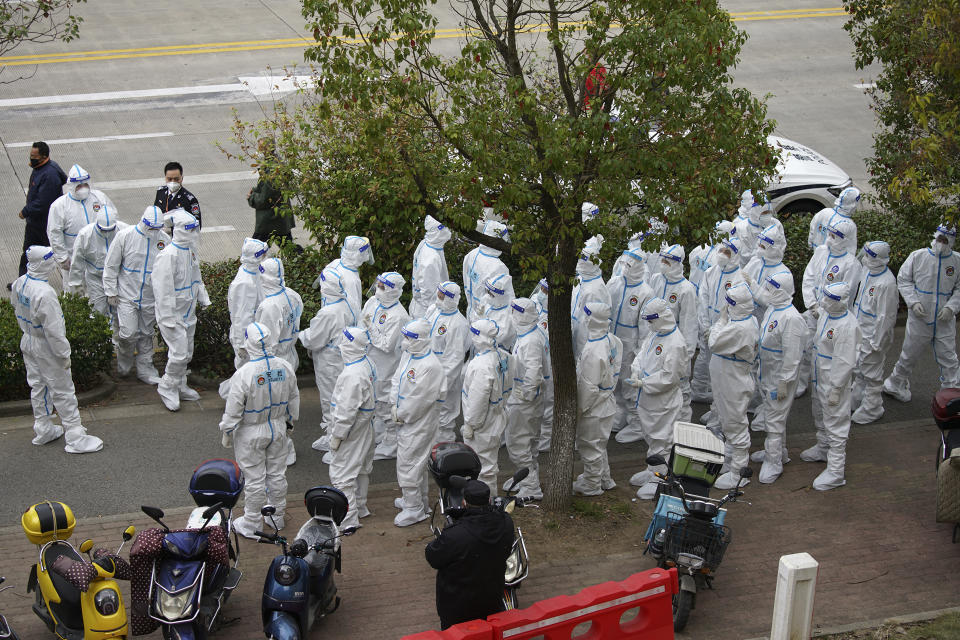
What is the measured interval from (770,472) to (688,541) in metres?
2.78

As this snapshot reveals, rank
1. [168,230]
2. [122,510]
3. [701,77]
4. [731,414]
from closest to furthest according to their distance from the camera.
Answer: [701,77]
[122,510]
[731,414]
[168,230]

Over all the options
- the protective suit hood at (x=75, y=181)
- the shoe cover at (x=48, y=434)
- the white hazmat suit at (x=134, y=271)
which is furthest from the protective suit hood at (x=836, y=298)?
the protective suit hood at (x=75, y=181)

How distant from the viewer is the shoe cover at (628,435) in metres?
12.0

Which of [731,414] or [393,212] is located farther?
[393,212]

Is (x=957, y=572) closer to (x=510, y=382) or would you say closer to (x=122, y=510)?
(x=510, y=382)

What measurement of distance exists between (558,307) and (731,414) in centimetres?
233

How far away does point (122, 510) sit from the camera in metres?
10.0

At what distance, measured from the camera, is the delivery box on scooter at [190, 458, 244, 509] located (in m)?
8.44

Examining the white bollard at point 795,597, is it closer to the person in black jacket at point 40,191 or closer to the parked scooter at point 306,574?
the parked scooter at point 306,574

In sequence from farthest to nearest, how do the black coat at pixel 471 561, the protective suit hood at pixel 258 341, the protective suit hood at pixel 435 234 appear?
the protective suit hood at pixel 435 234 → the protective suit hood at pixel 258 341 → the black coat at pixel 471 561

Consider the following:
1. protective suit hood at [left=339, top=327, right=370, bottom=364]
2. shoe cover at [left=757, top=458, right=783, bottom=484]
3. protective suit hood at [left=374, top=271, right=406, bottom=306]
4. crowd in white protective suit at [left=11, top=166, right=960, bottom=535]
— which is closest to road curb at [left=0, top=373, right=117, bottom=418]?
crowd in white protective suit at [left=11, top=166, right=960, bottom=535]

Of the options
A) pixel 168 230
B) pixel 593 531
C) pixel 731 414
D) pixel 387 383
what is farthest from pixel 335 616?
pixel 168 230

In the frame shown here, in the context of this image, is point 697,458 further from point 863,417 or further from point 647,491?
point 863,417

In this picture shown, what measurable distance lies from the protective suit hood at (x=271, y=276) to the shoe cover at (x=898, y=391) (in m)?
7.40
